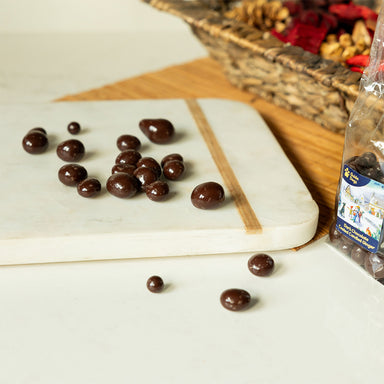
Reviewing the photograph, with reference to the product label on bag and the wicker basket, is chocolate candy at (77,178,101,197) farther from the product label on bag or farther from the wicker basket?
the wicker basket

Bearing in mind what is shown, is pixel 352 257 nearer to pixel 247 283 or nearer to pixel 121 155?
pixel 247 283

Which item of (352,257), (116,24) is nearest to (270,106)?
(352,257)

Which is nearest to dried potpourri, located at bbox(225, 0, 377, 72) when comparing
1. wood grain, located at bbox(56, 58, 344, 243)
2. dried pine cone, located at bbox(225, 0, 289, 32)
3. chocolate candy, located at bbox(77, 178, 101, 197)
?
dried pine cone, located at bbox(225, 0, 289, 32)

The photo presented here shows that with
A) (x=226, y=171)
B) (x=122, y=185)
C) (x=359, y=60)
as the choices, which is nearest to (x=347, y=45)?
(x=359, y=60)

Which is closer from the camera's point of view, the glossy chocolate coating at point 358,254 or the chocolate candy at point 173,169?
the glossy chocolate coating at point 358,254

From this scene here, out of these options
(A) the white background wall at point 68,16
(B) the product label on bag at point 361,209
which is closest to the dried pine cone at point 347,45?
(B) the product label on bag at point 361,209

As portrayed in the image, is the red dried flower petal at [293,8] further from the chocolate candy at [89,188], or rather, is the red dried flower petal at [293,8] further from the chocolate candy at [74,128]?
the chocolate candy at [89,188]
